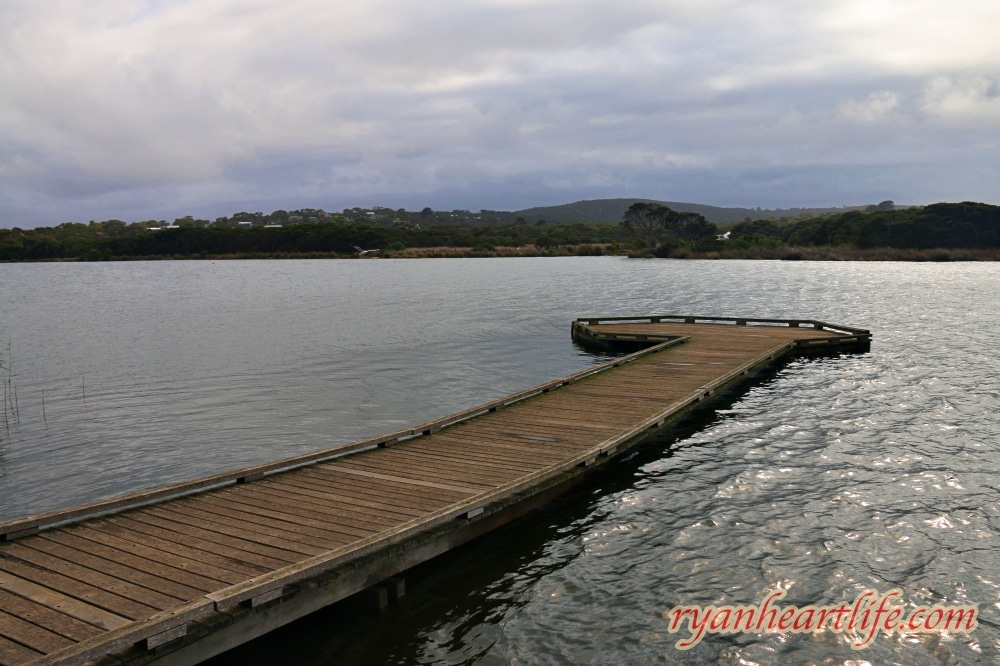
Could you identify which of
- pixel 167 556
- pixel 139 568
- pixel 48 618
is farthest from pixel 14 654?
pixel 167 556

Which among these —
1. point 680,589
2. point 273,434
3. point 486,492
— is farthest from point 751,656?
point 273,434

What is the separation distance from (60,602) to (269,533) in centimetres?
221

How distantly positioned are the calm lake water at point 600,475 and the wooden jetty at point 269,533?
2.19 feet

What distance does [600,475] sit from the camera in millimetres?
12734

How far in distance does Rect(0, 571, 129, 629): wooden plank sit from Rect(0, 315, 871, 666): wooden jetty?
0.06ft

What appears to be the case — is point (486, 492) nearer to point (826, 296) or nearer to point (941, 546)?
point (941, 546)

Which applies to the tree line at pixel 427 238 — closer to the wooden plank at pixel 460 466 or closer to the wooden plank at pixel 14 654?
the wooden plank at pixel 460 466

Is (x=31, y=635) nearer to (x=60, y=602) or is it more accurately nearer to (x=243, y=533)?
(x=60, y=602)

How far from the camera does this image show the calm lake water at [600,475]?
7.57 metres

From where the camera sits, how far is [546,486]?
10.4m

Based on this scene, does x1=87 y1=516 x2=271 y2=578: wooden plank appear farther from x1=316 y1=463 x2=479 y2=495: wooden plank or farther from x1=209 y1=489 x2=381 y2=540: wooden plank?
x1=316 y1=463 x2=479 y2=495: wooden plank

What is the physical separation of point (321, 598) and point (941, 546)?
7.93 metres

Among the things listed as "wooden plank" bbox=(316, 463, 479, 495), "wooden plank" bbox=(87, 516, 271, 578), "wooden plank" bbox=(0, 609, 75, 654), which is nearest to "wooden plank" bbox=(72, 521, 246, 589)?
"wooden plank" bbox=(87, 516, 271, 578)

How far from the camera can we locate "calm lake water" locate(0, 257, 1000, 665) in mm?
7570
